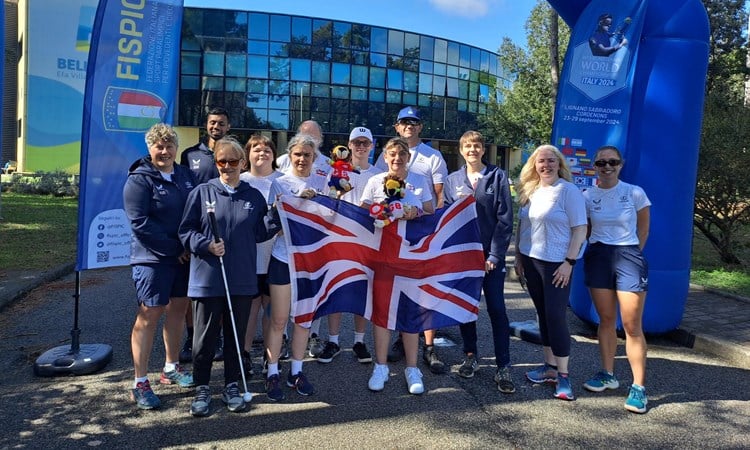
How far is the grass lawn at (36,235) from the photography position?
382 inches

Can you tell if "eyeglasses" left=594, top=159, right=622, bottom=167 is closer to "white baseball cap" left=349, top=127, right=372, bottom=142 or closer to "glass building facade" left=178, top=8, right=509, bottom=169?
"white baseball cap" left=349, top=127, right=372, bottom=142

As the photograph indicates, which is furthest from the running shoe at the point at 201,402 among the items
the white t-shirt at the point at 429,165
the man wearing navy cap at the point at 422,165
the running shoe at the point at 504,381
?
the white t-shirt at the point at 429,165

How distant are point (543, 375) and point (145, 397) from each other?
10.9ft

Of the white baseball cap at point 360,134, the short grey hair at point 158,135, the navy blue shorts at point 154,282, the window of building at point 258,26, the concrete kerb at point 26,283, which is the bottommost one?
the concrete kerb at point 26,283

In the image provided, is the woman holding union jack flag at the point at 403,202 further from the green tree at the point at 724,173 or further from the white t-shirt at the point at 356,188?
the green tree at the point at 724,173

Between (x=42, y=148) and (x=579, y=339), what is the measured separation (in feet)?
122

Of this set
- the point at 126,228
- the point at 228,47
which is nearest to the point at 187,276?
the point at 126,228

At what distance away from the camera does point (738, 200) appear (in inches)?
371

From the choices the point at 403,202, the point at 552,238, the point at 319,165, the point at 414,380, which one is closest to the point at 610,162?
the point at 552,238

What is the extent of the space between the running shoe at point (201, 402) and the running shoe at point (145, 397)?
278 mm

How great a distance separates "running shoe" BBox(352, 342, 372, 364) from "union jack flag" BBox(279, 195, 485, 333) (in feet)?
2.44

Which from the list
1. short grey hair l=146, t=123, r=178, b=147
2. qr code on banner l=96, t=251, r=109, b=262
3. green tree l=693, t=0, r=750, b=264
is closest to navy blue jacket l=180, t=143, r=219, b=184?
short grey hair l=146, t=123, r=178, b=147

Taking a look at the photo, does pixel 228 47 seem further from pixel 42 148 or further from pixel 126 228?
pixel 126 228

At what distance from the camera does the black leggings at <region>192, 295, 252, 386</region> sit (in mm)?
4039
